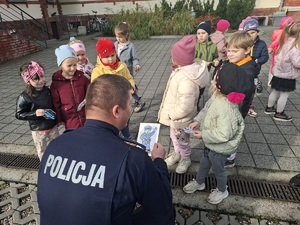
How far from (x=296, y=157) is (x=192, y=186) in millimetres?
1707

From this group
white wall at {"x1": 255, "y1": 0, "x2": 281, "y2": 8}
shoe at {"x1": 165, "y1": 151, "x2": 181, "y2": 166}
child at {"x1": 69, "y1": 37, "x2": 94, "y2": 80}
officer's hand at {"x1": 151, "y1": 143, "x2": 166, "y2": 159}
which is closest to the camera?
officer's hand at {"x1": 151, "y1": 143, "x2": 166, "y2": 159}

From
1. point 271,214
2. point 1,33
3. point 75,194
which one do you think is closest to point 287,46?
point 271,214

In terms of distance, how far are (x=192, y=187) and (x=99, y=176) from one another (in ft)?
6.58

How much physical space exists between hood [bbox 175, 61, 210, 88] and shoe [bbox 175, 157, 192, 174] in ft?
3.78

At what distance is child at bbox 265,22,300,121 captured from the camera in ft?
12.0

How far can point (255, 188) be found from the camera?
2873 mm

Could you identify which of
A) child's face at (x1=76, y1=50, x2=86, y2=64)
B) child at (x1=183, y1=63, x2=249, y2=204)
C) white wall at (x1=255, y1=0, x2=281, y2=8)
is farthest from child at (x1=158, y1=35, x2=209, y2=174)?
white wall at (x1=255, y1=0, x2=281, y2=8)

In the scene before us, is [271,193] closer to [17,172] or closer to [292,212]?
[292,212]

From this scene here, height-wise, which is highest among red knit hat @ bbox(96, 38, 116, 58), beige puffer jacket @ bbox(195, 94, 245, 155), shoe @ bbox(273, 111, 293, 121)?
red knit hat @ bbox(96, 38, 116, 58)

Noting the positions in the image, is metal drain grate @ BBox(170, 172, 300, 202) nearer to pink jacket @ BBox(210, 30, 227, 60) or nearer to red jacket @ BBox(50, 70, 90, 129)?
red jacket @ BBox(50, 70, 90, 129)

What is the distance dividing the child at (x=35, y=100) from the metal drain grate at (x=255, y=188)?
1.85 meters

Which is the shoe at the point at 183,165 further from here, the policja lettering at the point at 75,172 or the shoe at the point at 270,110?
the shoe at the point at 270,110

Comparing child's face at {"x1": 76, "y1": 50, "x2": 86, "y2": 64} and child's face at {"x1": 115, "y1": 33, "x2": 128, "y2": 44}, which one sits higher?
child's face at {"x1": 115, "y1": 33, "x2": 128, "y2": 44}

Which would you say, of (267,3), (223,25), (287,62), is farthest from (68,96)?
(267,3)
